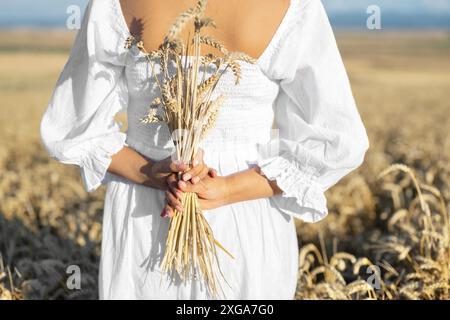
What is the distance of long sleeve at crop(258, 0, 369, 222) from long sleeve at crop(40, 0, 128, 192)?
1.58 feet

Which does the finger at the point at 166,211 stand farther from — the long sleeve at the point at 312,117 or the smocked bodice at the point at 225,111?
the long sleeve at the point at 312,117

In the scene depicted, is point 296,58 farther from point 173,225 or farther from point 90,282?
point 90,282

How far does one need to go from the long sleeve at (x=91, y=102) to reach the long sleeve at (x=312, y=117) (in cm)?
48

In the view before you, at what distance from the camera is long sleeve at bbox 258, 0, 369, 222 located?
2176 mm

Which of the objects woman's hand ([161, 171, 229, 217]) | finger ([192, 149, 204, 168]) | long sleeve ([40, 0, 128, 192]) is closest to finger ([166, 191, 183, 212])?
woman's hand ([161, 171, 229, 217])

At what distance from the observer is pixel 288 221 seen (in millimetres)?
2414

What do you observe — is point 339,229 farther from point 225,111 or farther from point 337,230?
point 225,111

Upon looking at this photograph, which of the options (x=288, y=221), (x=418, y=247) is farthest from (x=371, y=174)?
(x=288, y=221)

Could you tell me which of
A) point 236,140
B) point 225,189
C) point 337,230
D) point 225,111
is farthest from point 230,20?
point 337,230

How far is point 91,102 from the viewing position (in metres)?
2.29

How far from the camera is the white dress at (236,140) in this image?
2195mm

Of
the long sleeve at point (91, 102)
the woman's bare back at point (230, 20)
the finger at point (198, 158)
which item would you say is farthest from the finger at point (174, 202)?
the woman's bare back at point (230, 20)

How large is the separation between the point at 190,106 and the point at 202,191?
0.82ft

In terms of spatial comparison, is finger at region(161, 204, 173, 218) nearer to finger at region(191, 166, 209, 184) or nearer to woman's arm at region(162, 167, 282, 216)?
woman's arm at region(162, 167, 282, 216)
